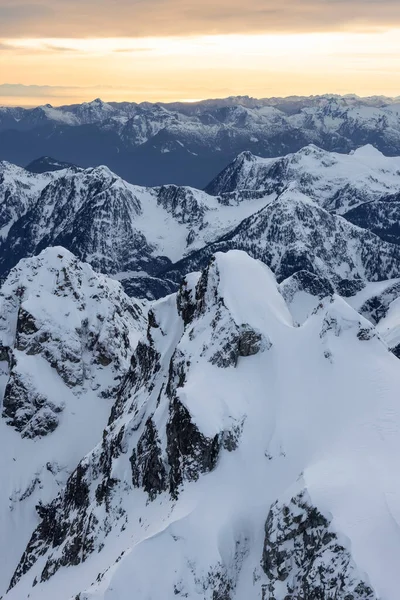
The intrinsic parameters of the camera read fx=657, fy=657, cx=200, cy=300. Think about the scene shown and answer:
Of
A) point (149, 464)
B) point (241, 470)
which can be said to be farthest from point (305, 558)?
point (149, 464)

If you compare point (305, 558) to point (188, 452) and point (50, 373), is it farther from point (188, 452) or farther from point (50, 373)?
point (50, 373)

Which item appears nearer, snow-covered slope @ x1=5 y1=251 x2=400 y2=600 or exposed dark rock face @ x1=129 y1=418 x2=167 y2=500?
snow-covered slope @ x1=5 y1=251 x2=400 y2=600

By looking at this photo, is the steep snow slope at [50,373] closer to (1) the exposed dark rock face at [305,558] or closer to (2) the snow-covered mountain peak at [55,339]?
(2) the snow-covered mountain peak at [55,339]

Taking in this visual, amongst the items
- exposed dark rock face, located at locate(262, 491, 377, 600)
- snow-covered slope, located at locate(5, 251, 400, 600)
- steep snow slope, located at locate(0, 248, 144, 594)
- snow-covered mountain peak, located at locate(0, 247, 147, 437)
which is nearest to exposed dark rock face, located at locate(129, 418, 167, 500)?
snow-covered slope, located at locate(5, 251, 400, 600)

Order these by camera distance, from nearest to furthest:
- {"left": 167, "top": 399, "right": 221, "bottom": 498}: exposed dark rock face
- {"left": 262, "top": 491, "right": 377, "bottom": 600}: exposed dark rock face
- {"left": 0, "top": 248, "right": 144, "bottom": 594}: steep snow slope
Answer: {"left": 262, "top": 491, "right": 377, "bottom": 600}: exposed dark rock face
{"left": 167, "top": 399, "right": 221, "bottom": 498}: exposed dark rock face
{"left": 0, "top": 248, "right": 144, "bottom": 594}: steep snow slope

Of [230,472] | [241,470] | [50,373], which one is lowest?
[50,373]

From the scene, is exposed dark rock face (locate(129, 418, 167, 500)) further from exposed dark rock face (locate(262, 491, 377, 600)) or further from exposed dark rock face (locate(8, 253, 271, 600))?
exposed dark rock face (locate(262, 491, 377, 600))

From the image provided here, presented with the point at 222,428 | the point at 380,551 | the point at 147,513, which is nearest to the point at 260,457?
the point at 222,428
